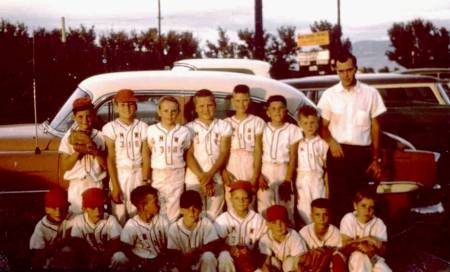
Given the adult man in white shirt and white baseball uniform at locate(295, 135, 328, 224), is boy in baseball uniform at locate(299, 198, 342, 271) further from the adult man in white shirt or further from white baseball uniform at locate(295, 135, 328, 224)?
the adult man in white shirt

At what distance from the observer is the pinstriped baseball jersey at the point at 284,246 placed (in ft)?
15.6

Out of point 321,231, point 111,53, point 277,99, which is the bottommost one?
point 321,231

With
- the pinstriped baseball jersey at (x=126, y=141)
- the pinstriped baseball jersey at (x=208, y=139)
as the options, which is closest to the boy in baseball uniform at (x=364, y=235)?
the pinstriped baseball jersey at (x=208, y=139)

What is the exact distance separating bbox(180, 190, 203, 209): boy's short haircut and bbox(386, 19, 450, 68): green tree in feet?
117

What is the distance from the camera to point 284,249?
479 cm

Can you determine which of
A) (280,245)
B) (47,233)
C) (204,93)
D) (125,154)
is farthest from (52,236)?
(280,245)

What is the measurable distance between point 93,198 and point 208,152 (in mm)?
993

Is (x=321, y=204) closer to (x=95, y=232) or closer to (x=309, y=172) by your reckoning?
(x=309, y=172)

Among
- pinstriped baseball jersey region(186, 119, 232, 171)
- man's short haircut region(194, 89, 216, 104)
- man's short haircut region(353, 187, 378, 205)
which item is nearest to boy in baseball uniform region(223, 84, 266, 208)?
pinstriped baseball jersey region(186, 119, 232, 171)

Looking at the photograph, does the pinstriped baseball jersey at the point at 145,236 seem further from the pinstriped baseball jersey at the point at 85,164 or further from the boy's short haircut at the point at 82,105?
the boy's short haircut at the point at 82,105

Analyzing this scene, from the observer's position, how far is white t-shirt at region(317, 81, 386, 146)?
5551 mm

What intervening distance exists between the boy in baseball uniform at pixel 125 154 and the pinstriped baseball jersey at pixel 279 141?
3.20ft

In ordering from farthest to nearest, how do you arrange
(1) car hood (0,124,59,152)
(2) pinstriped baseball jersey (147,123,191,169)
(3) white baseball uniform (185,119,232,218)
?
(1) car hood (0,124,59,152) < (3) white baseball uniform (185,119,232,218) < (2) pinstriped baseball jersey (147,123,191,169)

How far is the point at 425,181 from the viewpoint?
5.62 meters
